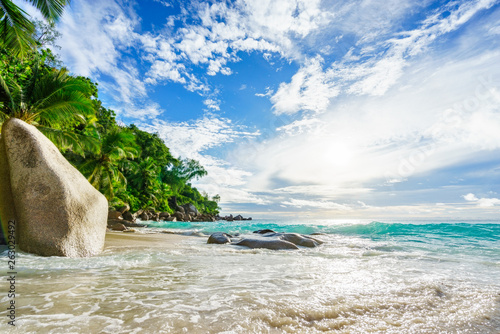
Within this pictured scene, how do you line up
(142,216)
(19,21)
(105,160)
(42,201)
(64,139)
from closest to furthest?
(42,201) → (19,21) → (64,139) → (105,160) → (142,216)

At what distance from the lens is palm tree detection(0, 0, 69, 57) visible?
8391 millimetres

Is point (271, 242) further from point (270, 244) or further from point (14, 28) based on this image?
point (14, 28)

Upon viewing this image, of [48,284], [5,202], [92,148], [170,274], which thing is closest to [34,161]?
[5,202]

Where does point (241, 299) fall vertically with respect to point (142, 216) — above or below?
below

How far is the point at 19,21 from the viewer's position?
28.3 feet

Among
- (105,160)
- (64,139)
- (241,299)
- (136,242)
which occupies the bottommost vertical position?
(241,299)

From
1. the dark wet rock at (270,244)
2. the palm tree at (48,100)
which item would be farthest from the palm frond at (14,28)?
the dark wet rock at (270,244)

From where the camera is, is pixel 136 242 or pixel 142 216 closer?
pixel 136 242

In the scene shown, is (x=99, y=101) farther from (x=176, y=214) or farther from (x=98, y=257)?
(x=98, y=257)

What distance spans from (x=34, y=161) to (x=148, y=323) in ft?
18.0

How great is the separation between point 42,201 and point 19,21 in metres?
7.10

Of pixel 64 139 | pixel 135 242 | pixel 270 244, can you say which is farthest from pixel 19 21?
pixel 270 244

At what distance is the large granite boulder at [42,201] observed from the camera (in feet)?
17.8

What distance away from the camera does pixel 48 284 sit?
11.2 ft
